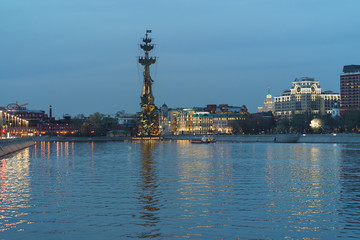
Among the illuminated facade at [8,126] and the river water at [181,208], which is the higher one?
the illuminated facade at [8,126]

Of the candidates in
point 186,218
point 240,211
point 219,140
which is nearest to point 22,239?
point 186,218

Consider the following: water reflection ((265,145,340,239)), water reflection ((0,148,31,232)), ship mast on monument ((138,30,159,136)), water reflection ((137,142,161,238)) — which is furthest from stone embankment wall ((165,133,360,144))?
water reflection ((0,148,31,232))

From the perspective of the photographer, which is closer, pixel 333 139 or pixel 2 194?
pixel 2 194

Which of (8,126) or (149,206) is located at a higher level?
(8,126)

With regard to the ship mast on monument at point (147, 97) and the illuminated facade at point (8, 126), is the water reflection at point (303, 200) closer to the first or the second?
the illuminated facade at point (8, 126)

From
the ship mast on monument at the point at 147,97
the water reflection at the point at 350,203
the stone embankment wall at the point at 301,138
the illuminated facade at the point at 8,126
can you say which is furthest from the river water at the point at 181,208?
the ship mast on monument at the point at 147,97

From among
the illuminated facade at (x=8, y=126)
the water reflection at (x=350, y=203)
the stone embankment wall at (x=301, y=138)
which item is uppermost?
the illuminated facade at (x=8, y=126)

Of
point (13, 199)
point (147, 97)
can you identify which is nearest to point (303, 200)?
point (13, 199)

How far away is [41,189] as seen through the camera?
31000 mm

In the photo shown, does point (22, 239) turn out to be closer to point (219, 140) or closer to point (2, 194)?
point (2, 194)

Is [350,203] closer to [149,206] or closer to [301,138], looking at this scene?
[149,206]

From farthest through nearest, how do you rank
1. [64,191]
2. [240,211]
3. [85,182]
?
[85,182]
[64,191]
[240,211]

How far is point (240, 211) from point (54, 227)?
7628mm

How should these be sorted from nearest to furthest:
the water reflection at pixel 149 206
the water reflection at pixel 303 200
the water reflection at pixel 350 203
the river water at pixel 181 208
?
the river water at pixel 181 208
the water reflection at pixel 149 206
the water reflection at pixel 350 203
the water reflection at pixel 303 200
